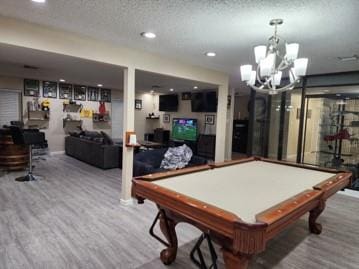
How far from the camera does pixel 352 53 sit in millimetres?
3504

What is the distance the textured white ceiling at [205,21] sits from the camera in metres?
2.16

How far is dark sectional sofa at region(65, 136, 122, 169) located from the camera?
5875 mm

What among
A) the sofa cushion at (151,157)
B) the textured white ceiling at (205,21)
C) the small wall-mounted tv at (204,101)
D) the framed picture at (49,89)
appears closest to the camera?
the textured white ceiling at (205,21)

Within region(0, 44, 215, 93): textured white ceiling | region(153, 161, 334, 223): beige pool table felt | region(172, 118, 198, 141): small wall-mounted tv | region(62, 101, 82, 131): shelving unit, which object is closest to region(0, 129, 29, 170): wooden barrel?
region(0, 44, 215, 93): textured white ceiling

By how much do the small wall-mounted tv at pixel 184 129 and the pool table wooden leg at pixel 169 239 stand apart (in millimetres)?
6590

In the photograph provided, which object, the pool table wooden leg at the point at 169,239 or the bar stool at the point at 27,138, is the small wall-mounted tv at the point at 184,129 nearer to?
the bar stool at the point at 27,138

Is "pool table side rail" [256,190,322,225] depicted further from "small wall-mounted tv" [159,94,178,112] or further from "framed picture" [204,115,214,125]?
"small wall-mounted tv" [159,94,178,112]

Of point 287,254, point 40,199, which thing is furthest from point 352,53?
point 40,199

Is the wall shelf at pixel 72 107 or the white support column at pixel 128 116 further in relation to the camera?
the wall shelf at pixel 72 107

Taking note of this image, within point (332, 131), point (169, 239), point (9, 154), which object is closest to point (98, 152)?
point (9, 154)

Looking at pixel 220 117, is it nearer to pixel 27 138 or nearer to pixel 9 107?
pixel 27 138

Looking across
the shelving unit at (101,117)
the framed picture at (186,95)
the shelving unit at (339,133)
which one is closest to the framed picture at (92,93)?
the shelving unit at (101,117)

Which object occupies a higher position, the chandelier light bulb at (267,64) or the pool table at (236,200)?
the chandelier light bulb at (267,64)

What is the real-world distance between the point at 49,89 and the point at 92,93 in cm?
140
